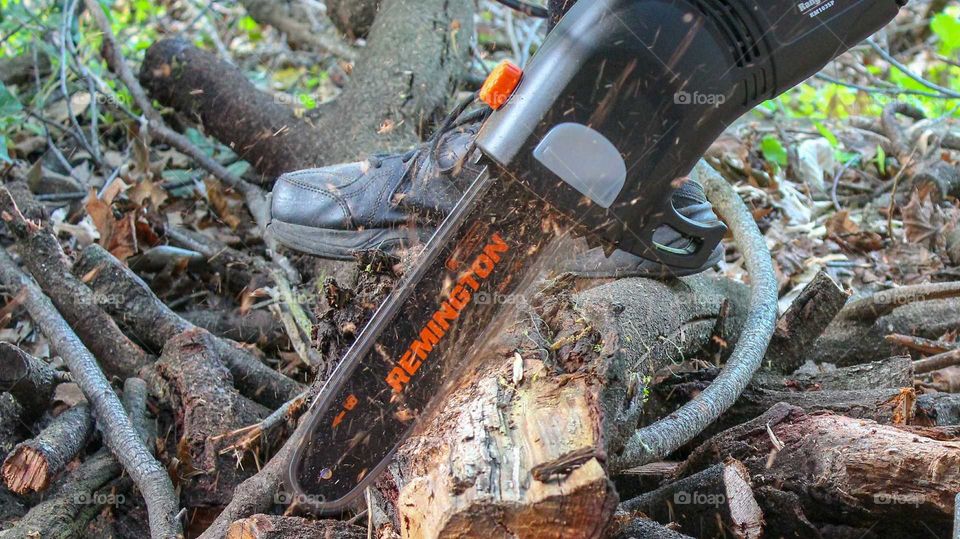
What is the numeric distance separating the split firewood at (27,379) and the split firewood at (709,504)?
1554 mm

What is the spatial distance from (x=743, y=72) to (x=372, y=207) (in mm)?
1107

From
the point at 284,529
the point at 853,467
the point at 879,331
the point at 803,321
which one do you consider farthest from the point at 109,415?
the point at 879,331

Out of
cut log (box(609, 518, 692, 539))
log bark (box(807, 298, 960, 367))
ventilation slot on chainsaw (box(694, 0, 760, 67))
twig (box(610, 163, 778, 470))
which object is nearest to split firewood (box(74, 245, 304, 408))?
twig (box(610, 163, 778, 470))

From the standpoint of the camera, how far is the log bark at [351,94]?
3479mm

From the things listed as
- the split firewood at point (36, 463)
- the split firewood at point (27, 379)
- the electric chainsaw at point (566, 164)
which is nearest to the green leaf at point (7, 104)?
the split firewood at point (27, 379)

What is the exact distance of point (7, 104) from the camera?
3.65 m

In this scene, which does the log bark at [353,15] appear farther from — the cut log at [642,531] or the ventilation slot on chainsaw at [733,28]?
the cut log at [642,531]

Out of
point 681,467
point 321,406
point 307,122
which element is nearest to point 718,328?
point 681,467

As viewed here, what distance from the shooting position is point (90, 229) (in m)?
3.29

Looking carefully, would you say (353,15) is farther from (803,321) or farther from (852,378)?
(852,378)

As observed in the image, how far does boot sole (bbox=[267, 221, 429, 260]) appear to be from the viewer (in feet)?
8.49

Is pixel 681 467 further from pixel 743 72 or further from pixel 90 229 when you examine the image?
pixel 90 229

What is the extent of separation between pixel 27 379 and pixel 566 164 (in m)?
1.52

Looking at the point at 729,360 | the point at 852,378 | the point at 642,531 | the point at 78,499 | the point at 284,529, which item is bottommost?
the point at 78,499
